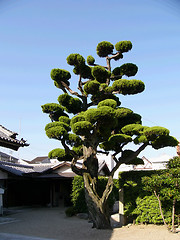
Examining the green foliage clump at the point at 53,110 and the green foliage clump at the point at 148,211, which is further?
the green foliage clump at the point at 53,110

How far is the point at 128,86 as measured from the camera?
1064 cm

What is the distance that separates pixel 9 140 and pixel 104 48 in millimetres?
6294

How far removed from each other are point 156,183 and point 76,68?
6.29 meters

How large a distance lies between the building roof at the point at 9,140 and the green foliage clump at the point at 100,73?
176 inches

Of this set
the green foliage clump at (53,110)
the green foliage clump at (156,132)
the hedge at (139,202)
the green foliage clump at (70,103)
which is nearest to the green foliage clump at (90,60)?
the green foliage clump at (70,103)

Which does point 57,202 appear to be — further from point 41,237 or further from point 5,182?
point 41,237

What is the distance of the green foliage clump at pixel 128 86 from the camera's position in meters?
10.6

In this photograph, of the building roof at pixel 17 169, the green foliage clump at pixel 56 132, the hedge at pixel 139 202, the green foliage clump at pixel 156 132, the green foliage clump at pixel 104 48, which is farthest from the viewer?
the building roof at pixel 17 169

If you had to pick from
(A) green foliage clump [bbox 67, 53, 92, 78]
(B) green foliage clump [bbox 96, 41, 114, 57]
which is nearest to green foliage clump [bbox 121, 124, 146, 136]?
(A) green foliage clump [bbox 67, 53, 92, 78]

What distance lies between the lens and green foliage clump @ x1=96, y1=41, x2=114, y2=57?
38.0ft

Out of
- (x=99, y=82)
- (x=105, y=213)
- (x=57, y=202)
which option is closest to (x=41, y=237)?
(x=105, y=213)

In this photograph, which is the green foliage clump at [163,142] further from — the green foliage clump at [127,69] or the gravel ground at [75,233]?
the green foliage clump at [127,69]

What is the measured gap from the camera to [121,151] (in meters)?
11.6

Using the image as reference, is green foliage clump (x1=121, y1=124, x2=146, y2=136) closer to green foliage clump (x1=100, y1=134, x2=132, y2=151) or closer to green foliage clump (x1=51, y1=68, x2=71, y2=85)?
green foliage clump (x1=100, y1=134, x2=132, y2=151)
